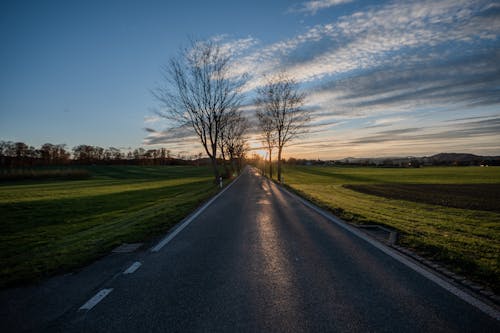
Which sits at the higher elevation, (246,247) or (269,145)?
(269,145)

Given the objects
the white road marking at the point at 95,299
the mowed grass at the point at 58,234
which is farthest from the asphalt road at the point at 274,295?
the mowed grass at the point at 58,234

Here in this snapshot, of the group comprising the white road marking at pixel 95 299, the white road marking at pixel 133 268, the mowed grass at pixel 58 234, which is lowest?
the mowed grass at pixel 58 234

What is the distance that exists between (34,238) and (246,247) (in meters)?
6.97

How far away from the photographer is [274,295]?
3266mm

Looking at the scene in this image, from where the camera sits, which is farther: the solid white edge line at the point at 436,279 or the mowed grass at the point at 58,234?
the mowed grass at the point at 58,234

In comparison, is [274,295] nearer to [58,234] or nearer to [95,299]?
[95,299]

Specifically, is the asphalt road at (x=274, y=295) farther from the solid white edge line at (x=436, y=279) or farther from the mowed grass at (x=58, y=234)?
the mowed grass at (x=58, y=234)

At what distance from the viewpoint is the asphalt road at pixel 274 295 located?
8.64 ft

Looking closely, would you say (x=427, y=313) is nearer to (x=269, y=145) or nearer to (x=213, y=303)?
(x=213, y=303)

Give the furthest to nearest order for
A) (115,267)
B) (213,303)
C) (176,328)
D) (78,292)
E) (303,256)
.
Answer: (303,256) < (115,267) < (78,292) < (213,303) < (176,328)

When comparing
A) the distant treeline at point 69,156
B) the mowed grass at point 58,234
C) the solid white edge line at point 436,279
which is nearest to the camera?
the solid white edge line at point 436,279

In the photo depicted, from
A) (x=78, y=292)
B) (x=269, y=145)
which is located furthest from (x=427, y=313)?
(x=269, y=145)

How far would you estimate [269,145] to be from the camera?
35656 mm

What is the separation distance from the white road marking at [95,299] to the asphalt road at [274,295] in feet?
0.23
